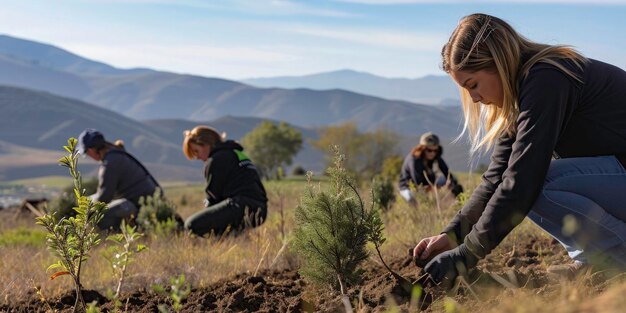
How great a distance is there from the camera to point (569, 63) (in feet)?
10.2

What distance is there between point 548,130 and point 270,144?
7553 centimetres

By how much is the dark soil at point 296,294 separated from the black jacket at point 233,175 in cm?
314

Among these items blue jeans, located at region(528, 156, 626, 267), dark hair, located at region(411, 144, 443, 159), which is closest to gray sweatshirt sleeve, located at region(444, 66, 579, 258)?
blue jeans, located at region(528, 156, 626, 267)

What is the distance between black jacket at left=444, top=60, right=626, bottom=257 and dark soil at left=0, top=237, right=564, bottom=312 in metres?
0.32

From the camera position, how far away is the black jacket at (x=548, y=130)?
2908 millimetres

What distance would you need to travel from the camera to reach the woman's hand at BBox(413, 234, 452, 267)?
3316 mm

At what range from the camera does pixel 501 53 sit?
305 cm

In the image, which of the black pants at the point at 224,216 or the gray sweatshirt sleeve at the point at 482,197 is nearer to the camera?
the gray sweatshirt sleeve at the point at 482,197

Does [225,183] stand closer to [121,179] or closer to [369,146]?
[121,179]

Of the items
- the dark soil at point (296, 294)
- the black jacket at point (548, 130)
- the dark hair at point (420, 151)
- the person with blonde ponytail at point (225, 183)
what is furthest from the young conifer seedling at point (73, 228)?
the dark hair at point (420, 151)

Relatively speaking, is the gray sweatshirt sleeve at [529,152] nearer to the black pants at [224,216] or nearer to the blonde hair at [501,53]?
the blonde hair at [501,53]

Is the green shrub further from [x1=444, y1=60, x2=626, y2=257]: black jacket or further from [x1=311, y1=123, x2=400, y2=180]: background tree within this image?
[x1=311, y1=123, x2=400, y2=180]: background tree

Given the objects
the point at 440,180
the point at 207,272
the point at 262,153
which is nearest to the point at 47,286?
the point at 207,272

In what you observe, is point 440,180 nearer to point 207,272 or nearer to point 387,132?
point 207,272
